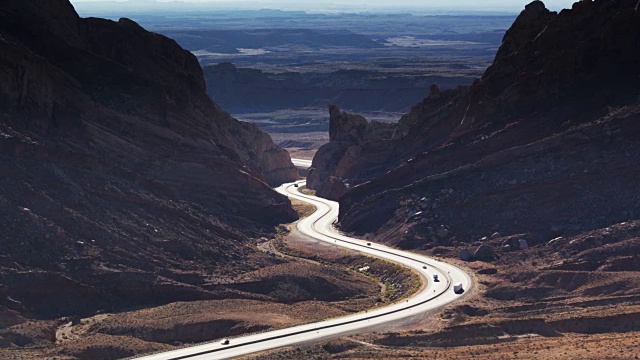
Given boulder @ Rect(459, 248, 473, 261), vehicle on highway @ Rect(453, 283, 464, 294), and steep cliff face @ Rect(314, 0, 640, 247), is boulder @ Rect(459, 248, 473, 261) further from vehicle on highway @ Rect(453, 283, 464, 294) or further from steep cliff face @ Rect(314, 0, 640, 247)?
vehicle on highway @ Rect(453, 283, 464, 294)

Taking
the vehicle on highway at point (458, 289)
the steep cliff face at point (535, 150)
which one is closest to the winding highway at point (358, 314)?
the vehicle on highway at point (458, 289)

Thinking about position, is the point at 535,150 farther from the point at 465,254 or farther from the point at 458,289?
the point at 458,289

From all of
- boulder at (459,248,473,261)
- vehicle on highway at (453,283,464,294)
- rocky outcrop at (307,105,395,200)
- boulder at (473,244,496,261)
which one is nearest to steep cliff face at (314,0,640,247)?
boulder at (459,248,473,261)

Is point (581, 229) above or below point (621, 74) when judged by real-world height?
below

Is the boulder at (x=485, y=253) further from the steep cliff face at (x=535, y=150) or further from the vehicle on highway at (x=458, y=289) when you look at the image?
the vehicle on highway at (x=458, y=289)

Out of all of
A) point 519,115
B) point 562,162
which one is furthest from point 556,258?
point 519,115

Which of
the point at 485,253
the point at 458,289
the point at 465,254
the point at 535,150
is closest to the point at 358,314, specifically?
the point at 458,289

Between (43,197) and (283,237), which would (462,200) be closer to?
(283,237)
